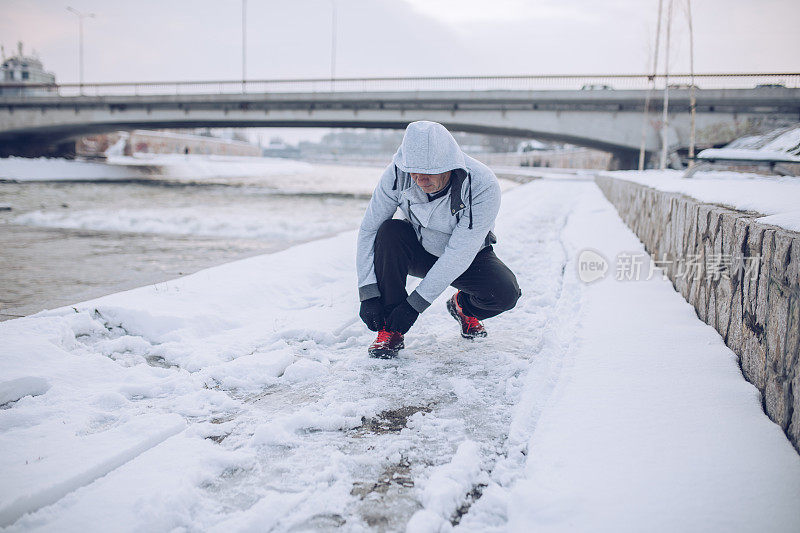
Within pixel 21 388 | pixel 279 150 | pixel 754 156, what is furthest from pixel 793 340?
pixel 279 150

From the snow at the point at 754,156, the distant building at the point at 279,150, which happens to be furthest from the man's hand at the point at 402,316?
the distant building at the point at 279,150

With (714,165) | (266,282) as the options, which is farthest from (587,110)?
(266,282)

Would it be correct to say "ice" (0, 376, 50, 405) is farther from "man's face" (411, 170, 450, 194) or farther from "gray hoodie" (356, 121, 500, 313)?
"man's face" (411, 170, 450, 194)

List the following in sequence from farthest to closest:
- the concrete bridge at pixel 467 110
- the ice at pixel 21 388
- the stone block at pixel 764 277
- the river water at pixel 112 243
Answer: the concrete bridge at pixel 467 110 → the river water at pixel 112 243 → the ice at pixel 21 388 → the stone block at pixel 764 277

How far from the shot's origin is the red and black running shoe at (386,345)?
298cm

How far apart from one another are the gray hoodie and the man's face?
0.19 ft

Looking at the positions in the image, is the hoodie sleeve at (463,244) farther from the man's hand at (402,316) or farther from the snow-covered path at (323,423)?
the snow-covered path at (323,423)

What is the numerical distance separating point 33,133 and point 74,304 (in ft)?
127

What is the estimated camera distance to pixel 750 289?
7.57 ft

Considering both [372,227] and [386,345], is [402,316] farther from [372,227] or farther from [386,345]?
[372,227]

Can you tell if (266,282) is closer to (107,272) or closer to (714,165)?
(107,272)

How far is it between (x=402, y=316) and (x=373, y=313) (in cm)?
18

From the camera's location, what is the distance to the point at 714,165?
11586mm

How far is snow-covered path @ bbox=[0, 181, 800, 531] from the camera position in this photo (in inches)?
63.8
